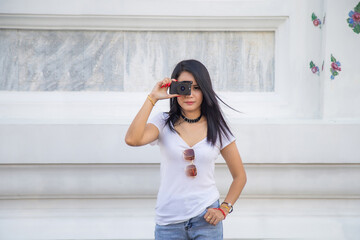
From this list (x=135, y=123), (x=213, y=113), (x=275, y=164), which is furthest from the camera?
(x=275, y=164)

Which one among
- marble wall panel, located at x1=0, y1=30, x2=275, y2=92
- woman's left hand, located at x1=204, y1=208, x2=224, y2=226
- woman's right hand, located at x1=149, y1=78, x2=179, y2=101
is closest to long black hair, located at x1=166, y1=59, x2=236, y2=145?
woman's right hand, located at x1=149, y1=78, x2=179, y2=101

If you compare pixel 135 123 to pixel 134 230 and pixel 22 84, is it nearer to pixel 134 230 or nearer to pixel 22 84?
pixel 134 230

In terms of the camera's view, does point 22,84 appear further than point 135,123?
Yes

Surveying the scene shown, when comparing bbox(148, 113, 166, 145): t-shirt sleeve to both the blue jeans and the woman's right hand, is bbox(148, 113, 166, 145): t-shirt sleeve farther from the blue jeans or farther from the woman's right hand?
the blue jeans

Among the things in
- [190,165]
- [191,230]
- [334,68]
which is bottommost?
[191,230]

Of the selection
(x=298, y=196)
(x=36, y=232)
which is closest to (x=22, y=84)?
(x=36, y=232)

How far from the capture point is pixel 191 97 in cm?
176

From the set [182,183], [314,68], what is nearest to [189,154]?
[182,183]

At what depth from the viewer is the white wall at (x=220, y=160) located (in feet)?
7.41

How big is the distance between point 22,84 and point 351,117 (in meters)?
1.75

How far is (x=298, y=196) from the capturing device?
7.65 feet

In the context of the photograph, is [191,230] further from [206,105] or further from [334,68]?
[334,68]

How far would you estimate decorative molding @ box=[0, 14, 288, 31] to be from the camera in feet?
7.77

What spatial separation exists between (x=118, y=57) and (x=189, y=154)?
35.8 inches
